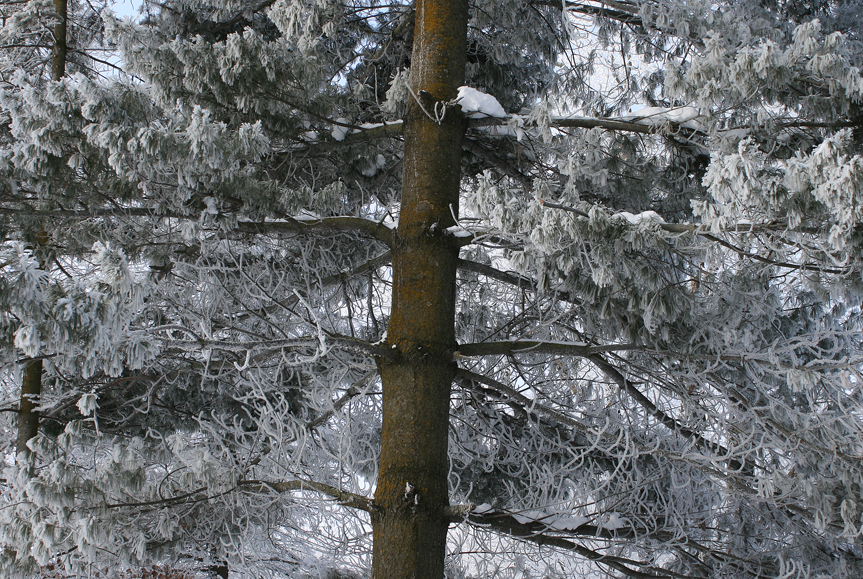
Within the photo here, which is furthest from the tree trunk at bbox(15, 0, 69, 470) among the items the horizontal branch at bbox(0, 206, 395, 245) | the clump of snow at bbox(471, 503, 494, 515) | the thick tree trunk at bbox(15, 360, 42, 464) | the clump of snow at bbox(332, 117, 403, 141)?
the clump of snow at bbox(471, 503, 494, 515)

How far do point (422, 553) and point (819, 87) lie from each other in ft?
11.7

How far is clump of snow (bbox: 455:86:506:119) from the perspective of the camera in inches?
183

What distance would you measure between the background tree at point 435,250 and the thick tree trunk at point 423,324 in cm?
2

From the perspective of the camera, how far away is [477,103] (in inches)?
183

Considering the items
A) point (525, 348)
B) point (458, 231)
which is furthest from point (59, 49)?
point (525, 348)

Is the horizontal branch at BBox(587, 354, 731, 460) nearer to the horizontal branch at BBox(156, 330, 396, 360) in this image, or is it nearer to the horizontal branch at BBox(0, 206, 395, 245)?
the horizontal branch at BBox(156, 330, 396, 360)

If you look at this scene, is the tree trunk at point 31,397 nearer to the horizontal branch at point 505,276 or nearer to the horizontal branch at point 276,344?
the horizontal branch at point 276,344

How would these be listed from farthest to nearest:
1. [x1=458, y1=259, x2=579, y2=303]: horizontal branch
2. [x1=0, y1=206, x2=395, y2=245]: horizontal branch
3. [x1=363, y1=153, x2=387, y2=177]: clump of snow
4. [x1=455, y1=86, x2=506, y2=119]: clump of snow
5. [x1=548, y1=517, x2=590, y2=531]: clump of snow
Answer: [x1=363, y1=153, x2=387, y2=177]: clump of snow
[x1=548, y1=517, x2=590, y2=531]: clump of snow
[x1=458, y1=259, x2=579, y2=303]: horizontal branch
[x1=455, y1=86, x2=506, y2=119]: clump of snow
[x1=0, y1=206, x2=395, y2=245]: horizontal branch

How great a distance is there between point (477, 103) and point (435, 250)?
1069mm

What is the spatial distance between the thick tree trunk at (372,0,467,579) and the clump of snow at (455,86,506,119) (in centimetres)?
11

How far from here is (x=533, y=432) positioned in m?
6.08

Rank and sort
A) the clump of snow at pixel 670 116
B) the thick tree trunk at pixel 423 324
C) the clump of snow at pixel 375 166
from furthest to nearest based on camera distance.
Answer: the clump of snow at pixel 375 166, the clump of snow at pixel 670 116, the thick tree trunk at pixel 423 324

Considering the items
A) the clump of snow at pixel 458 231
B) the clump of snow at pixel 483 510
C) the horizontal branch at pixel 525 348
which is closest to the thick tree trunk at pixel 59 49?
the clump of snow at pixel 458 231

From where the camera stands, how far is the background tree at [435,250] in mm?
3643
